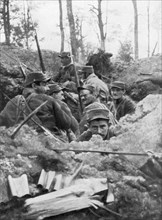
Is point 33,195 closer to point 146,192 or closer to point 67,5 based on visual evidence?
point 146,192

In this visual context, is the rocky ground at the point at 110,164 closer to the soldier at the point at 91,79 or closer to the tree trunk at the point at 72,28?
the soldier at the point at 91,79

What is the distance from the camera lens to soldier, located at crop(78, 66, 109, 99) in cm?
802

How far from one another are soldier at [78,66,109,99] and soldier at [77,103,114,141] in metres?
2.15

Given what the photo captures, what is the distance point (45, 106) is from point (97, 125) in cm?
77

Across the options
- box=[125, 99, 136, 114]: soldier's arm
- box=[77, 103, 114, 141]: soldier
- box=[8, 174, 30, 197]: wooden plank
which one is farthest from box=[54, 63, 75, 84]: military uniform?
box=[8, 174, 30, 197]: wooden plank

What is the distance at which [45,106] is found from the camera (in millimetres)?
6090

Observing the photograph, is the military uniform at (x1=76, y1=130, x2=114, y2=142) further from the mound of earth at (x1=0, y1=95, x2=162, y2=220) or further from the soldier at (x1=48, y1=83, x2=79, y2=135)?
the soldier at (x1=48, y1=83, x2=79, y2=135)

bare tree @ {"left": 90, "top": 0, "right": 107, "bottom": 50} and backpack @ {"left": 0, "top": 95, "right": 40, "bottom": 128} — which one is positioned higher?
bare tree @ {"left": 90, "top": 0, "right": 107, "bottom": 50}

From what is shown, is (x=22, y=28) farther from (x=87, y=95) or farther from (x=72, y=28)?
(x=87, y=95)

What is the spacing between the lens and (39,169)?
15.1ft

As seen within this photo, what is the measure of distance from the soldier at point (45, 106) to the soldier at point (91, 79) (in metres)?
1.62

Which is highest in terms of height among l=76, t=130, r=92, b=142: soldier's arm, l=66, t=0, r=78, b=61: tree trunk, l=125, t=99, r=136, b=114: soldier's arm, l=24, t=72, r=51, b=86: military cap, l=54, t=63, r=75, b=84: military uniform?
l=66, t=0, r=78, b=61: tree trunk

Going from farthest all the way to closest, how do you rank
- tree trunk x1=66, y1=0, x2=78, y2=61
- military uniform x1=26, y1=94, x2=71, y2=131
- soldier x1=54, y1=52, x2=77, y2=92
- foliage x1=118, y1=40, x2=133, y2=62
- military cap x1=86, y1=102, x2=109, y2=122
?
foliage x1=118, y1=40, x2=133, y2=62, soldier x1=54, y1=52, x2=77, y2=92, tree trunk x1=66, y1=0, x2=78, y2=61, military uniform x1=26, y1=94, x2=71, y2=131, military cap x1=86, y1=102, x2=109, y2=122

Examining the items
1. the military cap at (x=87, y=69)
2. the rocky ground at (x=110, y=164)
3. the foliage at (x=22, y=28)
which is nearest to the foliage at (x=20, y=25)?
the foliage at (x=22, y=28)
